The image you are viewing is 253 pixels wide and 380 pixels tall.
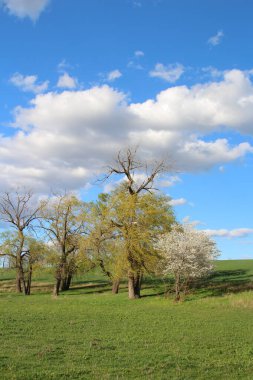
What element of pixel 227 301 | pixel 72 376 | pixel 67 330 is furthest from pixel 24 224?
pixel 72 376

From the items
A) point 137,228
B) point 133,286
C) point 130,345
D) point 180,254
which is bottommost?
point 130,345

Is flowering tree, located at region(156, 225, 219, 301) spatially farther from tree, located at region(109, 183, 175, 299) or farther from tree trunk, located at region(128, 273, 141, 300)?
tree trunk, located at region(128, 273, 141, 300)

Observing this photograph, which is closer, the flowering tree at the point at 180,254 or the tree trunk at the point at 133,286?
the flowering tree at the point at 180,254

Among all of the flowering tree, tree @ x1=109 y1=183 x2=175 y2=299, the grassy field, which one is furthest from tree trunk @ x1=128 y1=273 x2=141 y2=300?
the grassy field

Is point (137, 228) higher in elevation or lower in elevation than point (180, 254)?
higher

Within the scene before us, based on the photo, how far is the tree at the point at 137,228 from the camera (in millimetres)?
43750

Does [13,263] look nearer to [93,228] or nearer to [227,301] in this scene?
[93,228]

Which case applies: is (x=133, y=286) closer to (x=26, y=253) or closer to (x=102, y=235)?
(x=102, y=235)

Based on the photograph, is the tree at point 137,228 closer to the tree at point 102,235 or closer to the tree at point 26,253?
the tree at point 102,235

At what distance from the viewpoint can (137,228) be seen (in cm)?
4431

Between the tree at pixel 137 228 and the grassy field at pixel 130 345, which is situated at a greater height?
the tree at pixel 137 228

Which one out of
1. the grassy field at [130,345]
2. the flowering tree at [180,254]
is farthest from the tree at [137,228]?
the grassy field at [130,345]

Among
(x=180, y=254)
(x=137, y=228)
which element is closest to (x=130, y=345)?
(x=180, y=254)

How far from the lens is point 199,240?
45.3 m
